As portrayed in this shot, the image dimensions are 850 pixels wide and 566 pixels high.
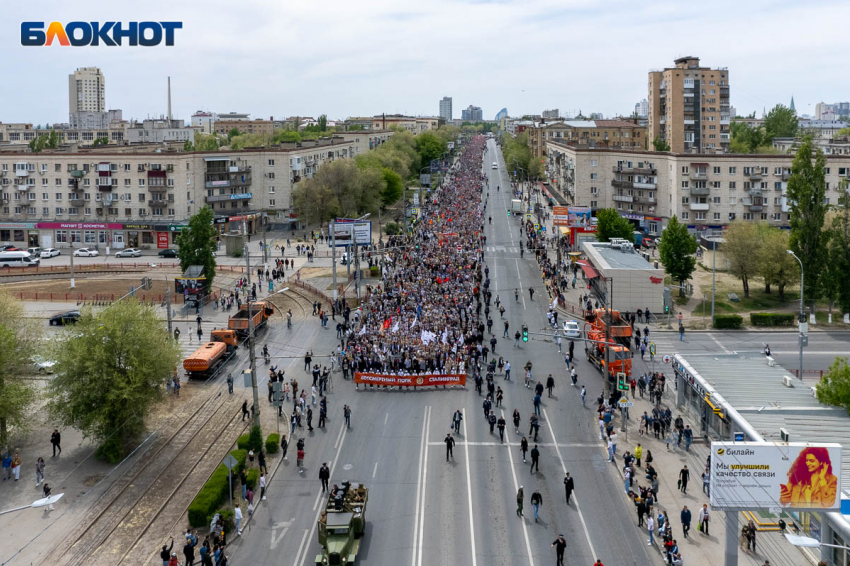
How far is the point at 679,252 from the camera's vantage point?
60.7 m

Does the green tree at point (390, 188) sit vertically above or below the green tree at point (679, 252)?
above

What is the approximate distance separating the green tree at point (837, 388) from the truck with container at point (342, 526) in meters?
16.9

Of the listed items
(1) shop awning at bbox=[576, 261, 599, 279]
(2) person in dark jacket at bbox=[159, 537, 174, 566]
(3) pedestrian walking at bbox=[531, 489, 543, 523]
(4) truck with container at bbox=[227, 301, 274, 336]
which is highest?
(1) shop awning at bbox=[576, 261, 599, 279]

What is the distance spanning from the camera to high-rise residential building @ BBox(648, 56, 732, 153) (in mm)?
116000

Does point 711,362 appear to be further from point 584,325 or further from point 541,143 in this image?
point 541,143

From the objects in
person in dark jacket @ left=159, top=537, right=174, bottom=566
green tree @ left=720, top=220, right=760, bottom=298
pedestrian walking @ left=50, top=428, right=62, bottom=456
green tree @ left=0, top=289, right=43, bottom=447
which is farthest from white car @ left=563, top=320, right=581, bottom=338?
person in dark jacket @ left=159, top=537, right=174, bottom=566

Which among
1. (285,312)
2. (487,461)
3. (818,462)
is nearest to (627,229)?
(285,312)

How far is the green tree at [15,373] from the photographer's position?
3189 centimetres

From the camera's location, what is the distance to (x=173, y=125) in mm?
159000

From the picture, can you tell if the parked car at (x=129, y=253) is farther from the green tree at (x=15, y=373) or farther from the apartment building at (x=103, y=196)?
A: the green tree at (x=15, y=373)

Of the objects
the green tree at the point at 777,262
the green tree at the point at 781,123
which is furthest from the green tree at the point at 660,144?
the green tree at the point at 777,262

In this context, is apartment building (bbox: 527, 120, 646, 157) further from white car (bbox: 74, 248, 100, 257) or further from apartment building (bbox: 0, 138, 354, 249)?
white car (bbox: 74, 248, 100, 257)

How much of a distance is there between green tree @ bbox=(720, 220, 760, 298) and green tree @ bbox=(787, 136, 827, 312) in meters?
5.52

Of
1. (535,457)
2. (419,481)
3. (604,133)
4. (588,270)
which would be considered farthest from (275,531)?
(604,133)
